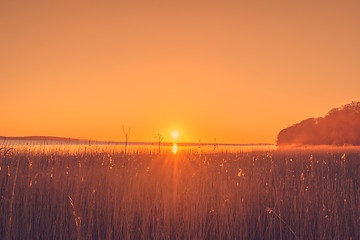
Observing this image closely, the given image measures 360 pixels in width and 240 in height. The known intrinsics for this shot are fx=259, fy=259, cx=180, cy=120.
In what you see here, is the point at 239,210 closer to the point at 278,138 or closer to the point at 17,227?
the point at 17,227

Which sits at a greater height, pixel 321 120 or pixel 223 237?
pixel 321 120

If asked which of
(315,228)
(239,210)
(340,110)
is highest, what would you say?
(340,110)

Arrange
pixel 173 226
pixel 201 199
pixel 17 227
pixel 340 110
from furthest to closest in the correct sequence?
pixel 340 110, pixel 201 199, pixel 173 226, pixel 17 227

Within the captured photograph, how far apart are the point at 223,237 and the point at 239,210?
568mm

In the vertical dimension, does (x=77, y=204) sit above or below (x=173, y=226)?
above

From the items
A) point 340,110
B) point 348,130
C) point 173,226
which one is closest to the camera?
point 173,226

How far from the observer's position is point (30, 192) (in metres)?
4.33

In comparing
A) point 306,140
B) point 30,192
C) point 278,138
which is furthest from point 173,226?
point 278,138

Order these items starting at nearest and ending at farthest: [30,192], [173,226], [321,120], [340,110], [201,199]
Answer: [173,226], [201,199], [30,192], [340,110], [321,120]

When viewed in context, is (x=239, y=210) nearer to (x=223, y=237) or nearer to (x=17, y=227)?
(x=223, y=237)

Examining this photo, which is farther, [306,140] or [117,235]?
[306,140]

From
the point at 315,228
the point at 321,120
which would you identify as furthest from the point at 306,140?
the point at 315,228

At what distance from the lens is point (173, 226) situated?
353cm

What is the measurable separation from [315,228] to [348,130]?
50326mm
